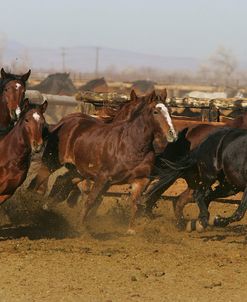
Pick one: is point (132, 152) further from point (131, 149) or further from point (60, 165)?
point (60, 165)

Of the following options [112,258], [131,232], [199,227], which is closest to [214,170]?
[199,227]

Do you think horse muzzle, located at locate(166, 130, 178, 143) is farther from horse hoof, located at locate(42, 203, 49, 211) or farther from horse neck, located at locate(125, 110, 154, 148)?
horse hoof, located at locate(42, 203, 49, 211)

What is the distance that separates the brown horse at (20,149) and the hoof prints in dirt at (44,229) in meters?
0.69

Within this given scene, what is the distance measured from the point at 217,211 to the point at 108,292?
17.0 feet

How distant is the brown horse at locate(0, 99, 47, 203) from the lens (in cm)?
802

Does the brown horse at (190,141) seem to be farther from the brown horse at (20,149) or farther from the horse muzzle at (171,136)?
the brown horse at (20,149)

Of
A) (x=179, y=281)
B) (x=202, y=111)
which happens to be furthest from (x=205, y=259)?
(x=202, y=111)

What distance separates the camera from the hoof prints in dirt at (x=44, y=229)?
856 cm

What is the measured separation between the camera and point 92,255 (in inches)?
283

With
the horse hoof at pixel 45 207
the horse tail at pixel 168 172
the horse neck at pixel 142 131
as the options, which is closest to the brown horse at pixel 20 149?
the horse neck at pixel 142 131

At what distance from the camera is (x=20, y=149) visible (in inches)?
320

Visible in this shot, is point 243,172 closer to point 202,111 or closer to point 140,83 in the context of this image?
point 202,111

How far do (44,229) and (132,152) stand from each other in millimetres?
1544

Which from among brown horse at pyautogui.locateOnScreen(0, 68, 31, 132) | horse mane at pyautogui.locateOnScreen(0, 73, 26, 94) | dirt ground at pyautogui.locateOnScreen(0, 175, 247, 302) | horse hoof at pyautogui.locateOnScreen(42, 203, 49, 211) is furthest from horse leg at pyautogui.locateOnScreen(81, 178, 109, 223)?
horse mane at pyautogui.locateOnScreen(0, 73, 26, 94)
